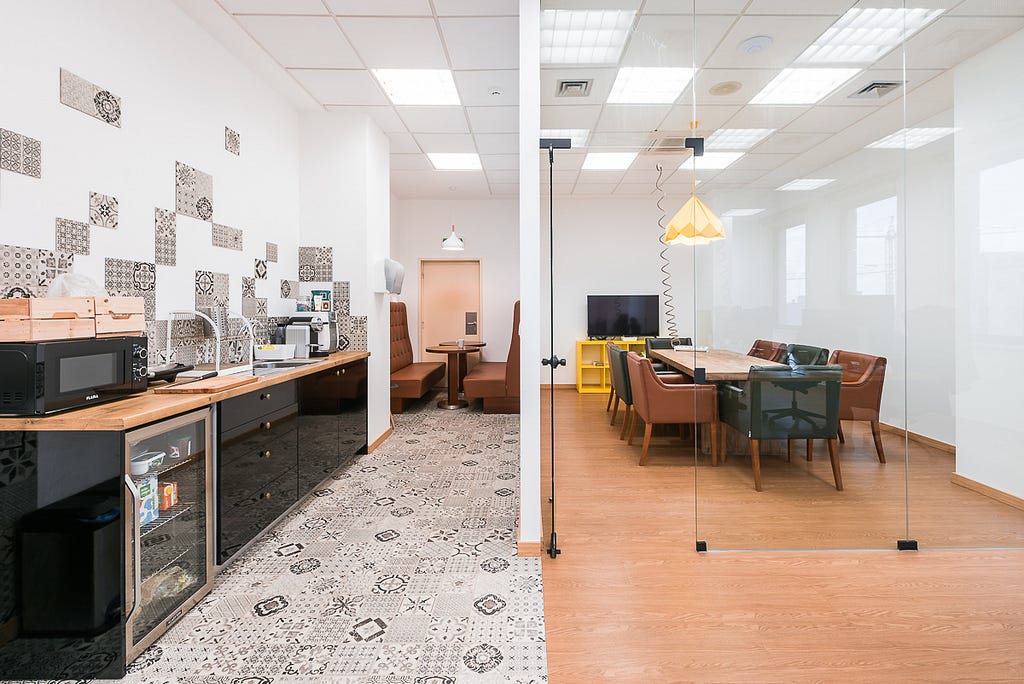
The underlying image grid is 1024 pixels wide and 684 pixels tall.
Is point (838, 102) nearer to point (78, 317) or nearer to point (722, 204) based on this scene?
point (722, 204)

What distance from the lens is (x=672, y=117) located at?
2.49m

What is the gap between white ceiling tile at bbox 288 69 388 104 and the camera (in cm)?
351

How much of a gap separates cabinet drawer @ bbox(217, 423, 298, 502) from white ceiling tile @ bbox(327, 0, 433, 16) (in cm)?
238

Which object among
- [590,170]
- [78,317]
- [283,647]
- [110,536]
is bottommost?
[283,647]

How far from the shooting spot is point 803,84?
2398 mm

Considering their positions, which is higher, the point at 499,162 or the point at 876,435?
the point at 499,162

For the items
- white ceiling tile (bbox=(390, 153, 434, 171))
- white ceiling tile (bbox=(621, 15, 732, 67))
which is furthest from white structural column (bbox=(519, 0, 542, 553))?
white ceiling tile (bbox=(390, 153, 434, 171))

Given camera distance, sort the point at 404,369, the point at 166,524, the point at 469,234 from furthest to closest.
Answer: the point at 469,234, the point at 404,369, the point at 166,524

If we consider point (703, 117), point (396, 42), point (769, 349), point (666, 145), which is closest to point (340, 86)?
point (396, 42)

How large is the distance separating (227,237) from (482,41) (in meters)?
2.06

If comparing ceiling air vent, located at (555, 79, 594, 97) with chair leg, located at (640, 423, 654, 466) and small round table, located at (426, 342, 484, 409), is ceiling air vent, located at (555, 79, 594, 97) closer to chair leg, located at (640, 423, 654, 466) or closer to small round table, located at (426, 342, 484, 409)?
chair leg, located at (640, 423, 654, 466)

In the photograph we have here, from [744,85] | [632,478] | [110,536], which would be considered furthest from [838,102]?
[110,536]

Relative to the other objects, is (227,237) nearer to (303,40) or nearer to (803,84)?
(303,40)

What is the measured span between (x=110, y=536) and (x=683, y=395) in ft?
8.07
